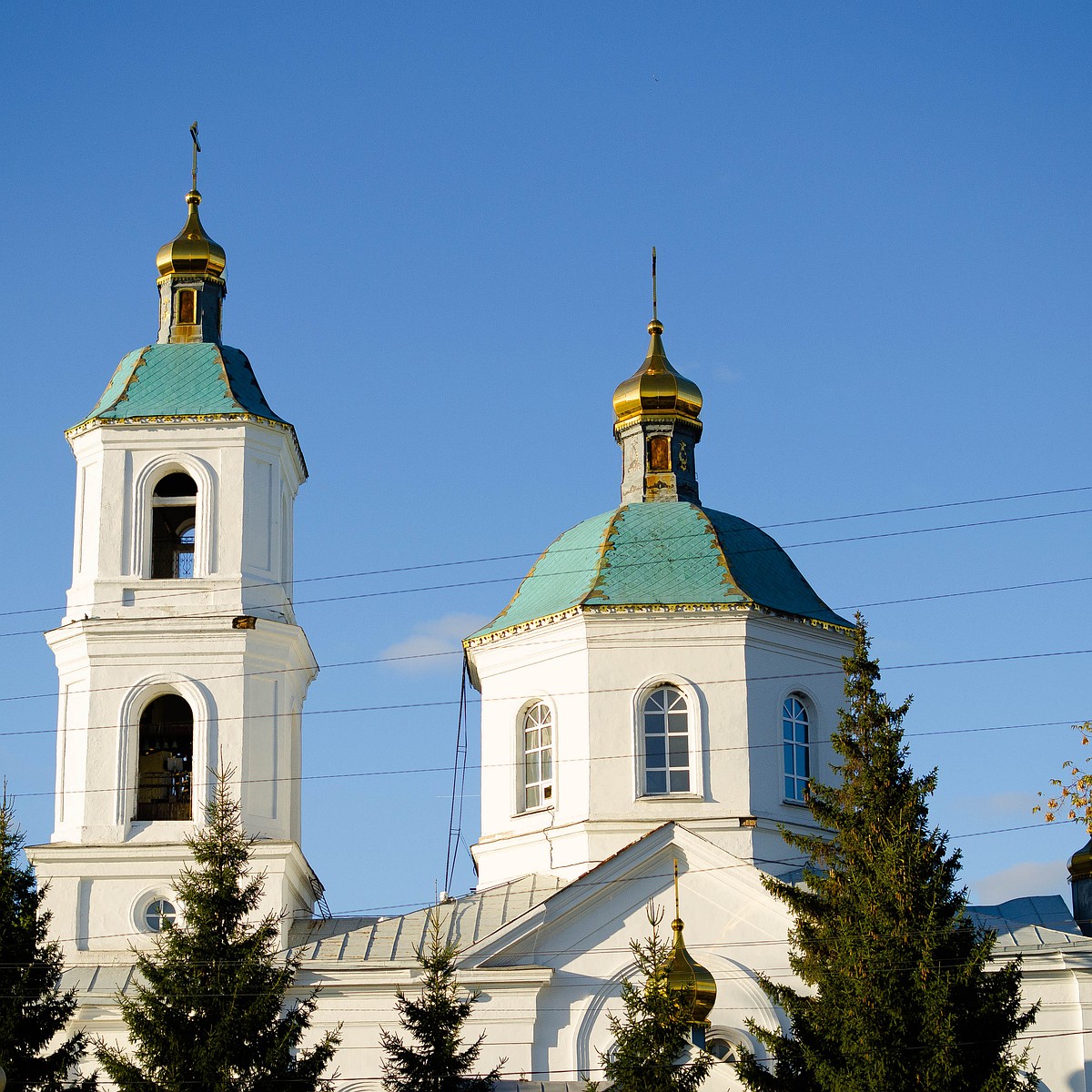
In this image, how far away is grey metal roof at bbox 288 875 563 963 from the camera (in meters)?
25.9

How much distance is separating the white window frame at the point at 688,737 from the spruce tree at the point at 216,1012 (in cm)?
765

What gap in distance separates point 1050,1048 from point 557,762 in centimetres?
719

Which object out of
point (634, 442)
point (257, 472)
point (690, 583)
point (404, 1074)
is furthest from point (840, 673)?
point (404, 1074)

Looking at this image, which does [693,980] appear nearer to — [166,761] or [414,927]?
[414,927]

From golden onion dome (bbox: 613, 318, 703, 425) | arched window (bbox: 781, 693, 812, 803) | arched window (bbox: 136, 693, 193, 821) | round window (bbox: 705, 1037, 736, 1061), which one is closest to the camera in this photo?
round window (bbox: 705, 1037, 736, 1061)

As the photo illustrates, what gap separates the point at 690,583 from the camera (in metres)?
28.9

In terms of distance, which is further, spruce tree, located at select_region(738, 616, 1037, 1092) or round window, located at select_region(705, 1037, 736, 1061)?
round window, located at select_region(705, 1037, 736, 1061)

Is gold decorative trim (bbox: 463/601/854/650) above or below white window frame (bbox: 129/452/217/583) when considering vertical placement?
below

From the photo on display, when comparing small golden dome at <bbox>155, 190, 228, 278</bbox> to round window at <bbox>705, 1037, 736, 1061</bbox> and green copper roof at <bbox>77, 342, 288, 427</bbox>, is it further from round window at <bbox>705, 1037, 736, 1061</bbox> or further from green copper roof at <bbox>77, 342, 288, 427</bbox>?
round window at <bbox>705, 1037, 736, 1061</bbox>

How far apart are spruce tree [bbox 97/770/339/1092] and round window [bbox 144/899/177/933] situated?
5352mm

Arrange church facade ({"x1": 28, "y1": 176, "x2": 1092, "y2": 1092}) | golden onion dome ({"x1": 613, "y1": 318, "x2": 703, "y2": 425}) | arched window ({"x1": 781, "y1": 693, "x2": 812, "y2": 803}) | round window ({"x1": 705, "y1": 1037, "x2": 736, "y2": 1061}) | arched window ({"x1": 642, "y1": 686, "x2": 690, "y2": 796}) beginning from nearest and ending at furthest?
round window ({"x1": 705, "y1": 1037, "x2": 736, "y2": 1061})
church facade ({"x1": 28, "y1": 176, "x2": 1092, "y2": 1092})
arched window ({"x1": 642, "y1": 686, "x2": 690, "y2": 796})
arched window ({"x1": 781, "y1": 693, "x2": 812, "y2": 803})
golden onion dome ({"x1": 613, "y1": 318, "x2": 703, "y2": 425})

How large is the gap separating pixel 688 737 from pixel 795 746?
4.99ft

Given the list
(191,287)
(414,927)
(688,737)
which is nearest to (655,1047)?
(414,927)

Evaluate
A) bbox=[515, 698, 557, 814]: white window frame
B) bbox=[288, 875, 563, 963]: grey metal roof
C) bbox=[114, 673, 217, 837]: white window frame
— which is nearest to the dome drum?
bbox=[114, 673, 217, 837]: white window frame
